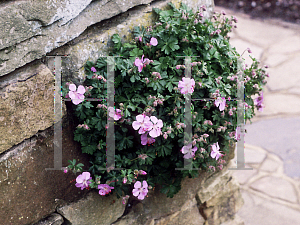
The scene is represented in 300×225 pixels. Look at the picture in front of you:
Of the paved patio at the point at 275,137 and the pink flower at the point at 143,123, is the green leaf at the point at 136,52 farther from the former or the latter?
the paved patio at the point at 275,137

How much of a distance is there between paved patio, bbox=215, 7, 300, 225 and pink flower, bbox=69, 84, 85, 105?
2223 millimetres

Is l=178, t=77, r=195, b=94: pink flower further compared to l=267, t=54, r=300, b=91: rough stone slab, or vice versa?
l=267, t=54, r=300, b=91: rough stone slab

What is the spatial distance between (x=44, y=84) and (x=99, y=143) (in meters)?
0.41

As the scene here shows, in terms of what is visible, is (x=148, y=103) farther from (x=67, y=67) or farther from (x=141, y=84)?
(x=67, y=67)

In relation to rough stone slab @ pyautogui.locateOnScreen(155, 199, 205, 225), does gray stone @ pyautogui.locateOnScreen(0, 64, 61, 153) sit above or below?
Result: above

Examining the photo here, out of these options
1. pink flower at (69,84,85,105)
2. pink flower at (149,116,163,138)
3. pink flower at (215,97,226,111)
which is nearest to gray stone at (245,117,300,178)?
pink flower at (215,97,226,111)

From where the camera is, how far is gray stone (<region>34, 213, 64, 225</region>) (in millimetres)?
1545

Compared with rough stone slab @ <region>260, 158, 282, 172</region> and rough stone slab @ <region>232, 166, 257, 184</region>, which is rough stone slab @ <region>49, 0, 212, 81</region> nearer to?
rough stone slab @ <region>232, 166, 257, 184</region>

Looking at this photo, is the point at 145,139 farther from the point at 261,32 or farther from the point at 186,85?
the point at 261,32

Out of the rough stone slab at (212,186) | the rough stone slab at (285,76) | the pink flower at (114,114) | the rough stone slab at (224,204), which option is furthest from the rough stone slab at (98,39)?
the rough stone slab at (285,76)

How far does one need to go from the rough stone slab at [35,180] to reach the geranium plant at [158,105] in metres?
0.11

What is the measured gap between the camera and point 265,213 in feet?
9.80

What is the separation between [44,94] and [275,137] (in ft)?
10.8

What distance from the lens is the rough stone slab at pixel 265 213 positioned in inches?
114
